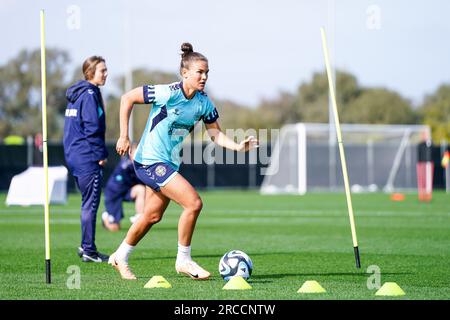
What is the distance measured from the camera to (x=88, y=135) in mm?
12531

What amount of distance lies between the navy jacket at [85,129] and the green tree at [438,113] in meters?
52.5

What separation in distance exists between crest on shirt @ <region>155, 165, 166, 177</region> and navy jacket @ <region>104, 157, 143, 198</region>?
29.3 ft

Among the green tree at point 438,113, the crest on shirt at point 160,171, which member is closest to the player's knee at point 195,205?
the crest on shirt at point 160,171

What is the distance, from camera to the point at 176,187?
32.4 ft

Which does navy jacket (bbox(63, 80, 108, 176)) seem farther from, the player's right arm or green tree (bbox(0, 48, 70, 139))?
green tree (bbox(0, 48, 70, 139))

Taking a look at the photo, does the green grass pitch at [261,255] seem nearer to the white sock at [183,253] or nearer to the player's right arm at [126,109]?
the white sock at [183,253]

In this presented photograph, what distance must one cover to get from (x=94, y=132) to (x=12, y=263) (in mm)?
1924

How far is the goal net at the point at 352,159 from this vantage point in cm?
4438

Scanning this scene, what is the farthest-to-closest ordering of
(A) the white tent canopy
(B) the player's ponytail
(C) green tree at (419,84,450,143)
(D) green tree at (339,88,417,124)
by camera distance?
1. (D) green tree at (339,88,417,124)
2. (C) green tree at (419,84,450,143)
3. (A) the white tent canopy
4. (B) the player's ponytail

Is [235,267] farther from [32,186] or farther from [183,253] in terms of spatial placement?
[32,186]

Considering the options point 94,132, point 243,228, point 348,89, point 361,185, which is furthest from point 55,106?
point 94,132

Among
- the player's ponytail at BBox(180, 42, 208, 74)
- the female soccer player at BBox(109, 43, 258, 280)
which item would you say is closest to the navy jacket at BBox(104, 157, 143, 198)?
the female soccer player at BBox(109, 43, 258, 280)

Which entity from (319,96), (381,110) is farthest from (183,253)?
(319,96)

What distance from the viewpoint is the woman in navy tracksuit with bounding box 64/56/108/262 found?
12.5 m
